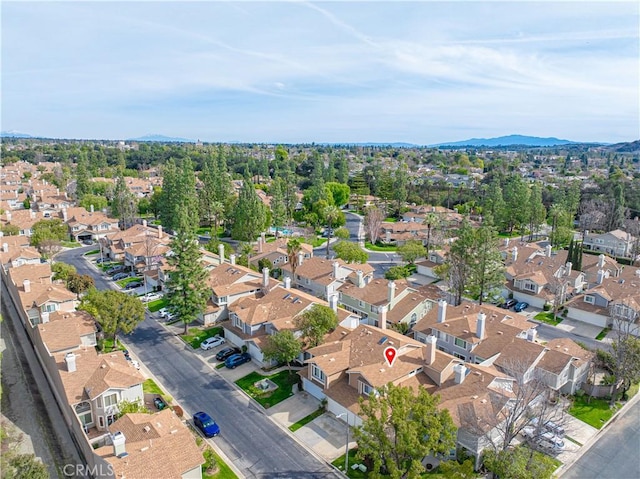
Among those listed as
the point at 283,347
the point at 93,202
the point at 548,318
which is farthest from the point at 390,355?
the point at 93,202

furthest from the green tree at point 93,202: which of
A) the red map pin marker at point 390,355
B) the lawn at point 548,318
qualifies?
the lawn at point 548,318

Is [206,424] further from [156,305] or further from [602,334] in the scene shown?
[602,334]

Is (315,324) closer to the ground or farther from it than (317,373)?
farther from it

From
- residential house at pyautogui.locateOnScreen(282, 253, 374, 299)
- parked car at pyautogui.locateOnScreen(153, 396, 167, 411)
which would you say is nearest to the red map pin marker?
parked car at pyautogui.locateOnScreen(153, 396, 167, 411)

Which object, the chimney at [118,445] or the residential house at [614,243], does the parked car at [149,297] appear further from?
the residential house at [614,243]

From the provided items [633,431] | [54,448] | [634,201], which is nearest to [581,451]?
[633,431]
